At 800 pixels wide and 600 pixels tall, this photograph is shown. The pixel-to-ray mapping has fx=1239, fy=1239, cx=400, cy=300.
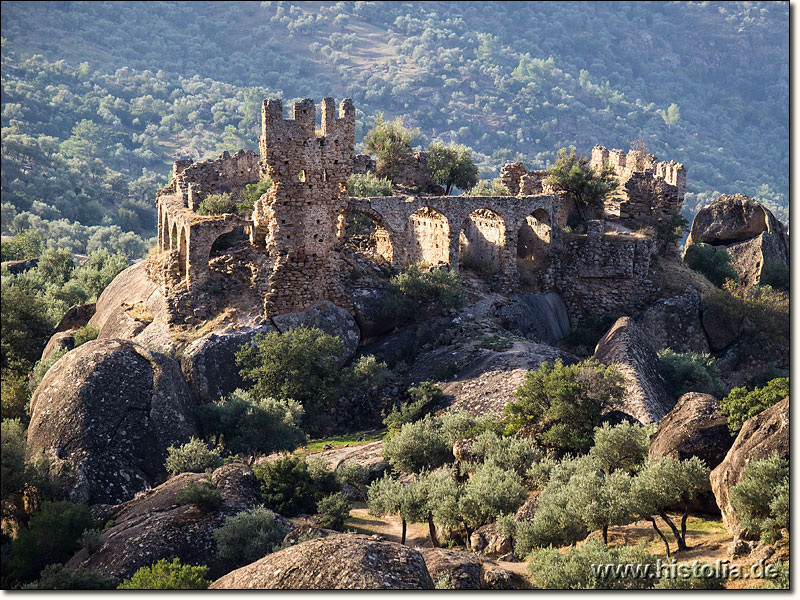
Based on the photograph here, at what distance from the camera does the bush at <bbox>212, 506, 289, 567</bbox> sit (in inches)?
781

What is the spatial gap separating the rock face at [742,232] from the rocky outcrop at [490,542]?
2728cm

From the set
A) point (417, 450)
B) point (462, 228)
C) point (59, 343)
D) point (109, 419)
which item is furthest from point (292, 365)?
point (462, 228)

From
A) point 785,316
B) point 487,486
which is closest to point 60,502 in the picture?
point 487,486

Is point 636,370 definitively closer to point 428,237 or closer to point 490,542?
point 428,237

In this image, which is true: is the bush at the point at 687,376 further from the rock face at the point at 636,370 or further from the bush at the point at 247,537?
the bush at the point at 247,537

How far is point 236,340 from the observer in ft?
105

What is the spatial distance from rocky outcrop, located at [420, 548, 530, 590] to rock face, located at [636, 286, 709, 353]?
71.4 feet

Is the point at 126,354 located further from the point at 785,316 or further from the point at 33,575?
the point at 785,316

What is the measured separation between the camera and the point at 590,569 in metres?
18.2

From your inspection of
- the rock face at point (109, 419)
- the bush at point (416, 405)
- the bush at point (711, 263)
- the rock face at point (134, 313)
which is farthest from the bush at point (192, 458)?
the bush at point (711, 263)

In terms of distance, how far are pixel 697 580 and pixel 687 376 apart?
55.3ft

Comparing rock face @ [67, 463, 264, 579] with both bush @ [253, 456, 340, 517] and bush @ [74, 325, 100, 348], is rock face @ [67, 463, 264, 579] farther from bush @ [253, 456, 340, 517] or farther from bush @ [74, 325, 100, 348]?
bush @ [74, 325, 100, 348]

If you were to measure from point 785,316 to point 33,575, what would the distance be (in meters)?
29.7

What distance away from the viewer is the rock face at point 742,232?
46969mm
